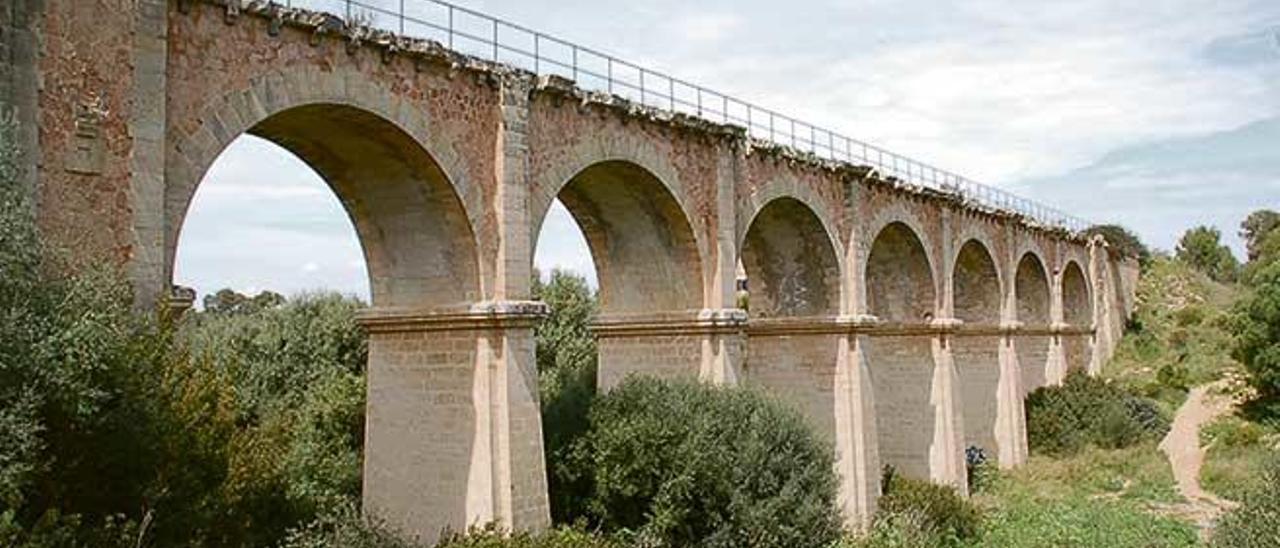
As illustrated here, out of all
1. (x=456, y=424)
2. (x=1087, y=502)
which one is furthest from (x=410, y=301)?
(x=1087, y=502)

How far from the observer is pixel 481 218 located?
48.8ft

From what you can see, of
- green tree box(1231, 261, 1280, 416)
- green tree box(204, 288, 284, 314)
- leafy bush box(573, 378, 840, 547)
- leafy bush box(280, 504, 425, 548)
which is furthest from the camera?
green tree box(204, 288, 284, 314)

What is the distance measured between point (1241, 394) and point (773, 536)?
85.8ft

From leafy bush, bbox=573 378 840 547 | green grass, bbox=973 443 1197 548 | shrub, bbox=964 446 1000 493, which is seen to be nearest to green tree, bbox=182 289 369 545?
leafy bush, bbox=573 378 840 547

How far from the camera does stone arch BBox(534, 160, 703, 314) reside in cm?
1867

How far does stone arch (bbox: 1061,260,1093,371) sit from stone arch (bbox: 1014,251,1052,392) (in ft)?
11.2

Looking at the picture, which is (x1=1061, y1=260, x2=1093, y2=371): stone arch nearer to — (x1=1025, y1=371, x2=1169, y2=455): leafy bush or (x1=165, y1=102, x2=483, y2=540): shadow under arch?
(x1=1025, y1=371, x2=1169, y2=455): leafy bush

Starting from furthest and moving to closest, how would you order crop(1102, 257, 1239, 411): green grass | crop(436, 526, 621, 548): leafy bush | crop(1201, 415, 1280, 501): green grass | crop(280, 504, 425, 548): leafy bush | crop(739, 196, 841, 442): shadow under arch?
crop(1102, 257, 1239, 411): green grass < crop(1201, 415, 1280, 501): green grass < crop(739, 196, 841, 442): shadow under arch < crop(436, 526, 621, 548): leafy bush < crop(280, 504, 425, 548): leafy bush

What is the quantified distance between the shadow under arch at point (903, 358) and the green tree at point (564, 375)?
6873mm

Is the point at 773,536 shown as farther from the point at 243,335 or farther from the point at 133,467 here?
the point at 243,335

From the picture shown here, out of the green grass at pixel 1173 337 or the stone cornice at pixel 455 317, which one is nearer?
the stone cornice at pixel 455 317

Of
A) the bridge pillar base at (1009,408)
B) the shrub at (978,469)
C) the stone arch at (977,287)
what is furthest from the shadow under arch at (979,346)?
the shrub at (978,469)

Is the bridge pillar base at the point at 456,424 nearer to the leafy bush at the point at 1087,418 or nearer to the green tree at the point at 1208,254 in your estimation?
the leafy bush at the point at 1087,418

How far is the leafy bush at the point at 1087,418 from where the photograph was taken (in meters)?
34.9
